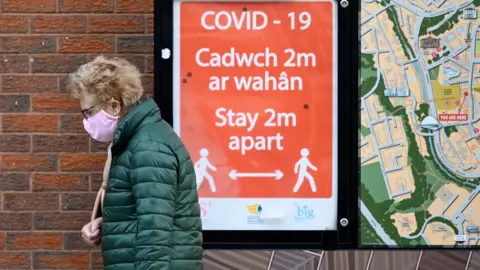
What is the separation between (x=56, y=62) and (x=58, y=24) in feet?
0.69

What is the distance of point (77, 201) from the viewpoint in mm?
4445

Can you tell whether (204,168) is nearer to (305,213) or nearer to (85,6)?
(305,213)

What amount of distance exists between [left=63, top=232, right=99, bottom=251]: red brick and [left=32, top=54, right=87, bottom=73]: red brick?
92 centimetres

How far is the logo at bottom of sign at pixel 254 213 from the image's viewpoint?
4051 millimetres

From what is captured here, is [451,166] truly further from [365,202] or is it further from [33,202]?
[33,202]

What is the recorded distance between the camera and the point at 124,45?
Answer: 4387 mm

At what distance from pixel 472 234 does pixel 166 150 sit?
189 centimetres

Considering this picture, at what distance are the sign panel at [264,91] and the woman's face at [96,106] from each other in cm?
88

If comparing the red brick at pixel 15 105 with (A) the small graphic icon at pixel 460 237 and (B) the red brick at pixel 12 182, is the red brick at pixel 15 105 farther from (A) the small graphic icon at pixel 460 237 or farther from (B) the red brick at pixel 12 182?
(A) the small graphic icon at pixel 460 237

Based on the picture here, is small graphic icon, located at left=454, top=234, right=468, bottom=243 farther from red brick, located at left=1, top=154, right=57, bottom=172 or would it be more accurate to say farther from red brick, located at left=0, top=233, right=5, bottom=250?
red brick, located at left=0, top=233, right=5, bottom=250

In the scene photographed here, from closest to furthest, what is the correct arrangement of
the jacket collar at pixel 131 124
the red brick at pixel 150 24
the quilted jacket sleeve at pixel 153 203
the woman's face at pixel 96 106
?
the quilted jacket sleeve at pixel 153 203, the jacket collar at pixel 131 124, the woman's face at pixel 96 106, the red brick at pixel 150 24

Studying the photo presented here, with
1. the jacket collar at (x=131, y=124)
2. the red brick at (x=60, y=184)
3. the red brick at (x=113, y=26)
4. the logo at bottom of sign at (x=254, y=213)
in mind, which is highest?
the red brick at (x=113, y=26)

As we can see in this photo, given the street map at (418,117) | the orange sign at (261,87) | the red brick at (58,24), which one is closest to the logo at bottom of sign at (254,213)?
the orange sign at (261,87)

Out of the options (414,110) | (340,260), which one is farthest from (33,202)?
(414,110)
